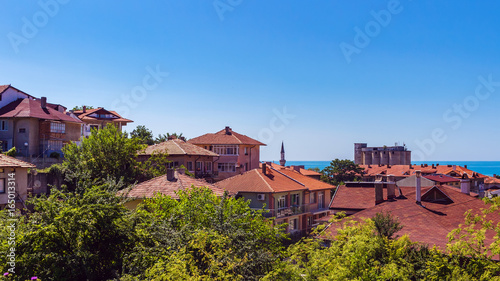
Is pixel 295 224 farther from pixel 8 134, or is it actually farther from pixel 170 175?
pixel 8 134

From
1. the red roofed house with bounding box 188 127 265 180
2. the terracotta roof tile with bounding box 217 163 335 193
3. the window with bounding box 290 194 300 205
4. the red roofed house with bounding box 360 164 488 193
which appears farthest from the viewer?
the red roofed house with bounding box 360 164 488 193

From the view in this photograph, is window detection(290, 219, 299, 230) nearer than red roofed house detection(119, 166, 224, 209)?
No

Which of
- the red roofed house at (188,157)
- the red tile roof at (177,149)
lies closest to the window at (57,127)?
the red roofed house at (188,157)

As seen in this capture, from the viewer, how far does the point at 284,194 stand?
45062 millimetres

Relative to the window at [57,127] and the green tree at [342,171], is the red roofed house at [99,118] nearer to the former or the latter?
the window at [57,127]

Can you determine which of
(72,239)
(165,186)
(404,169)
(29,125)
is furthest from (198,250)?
(404,169)

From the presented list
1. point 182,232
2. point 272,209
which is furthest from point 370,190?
point 182,232

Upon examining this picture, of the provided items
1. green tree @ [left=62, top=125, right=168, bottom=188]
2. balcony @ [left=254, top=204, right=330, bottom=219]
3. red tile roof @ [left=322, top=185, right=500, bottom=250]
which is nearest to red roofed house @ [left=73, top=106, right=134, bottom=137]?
green tree @ [left=62, top=125, right=168, bottom=188]

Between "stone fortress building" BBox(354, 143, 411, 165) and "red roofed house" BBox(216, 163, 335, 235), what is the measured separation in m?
112

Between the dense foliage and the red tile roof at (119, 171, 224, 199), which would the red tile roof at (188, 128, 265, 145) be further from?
the dense foliage

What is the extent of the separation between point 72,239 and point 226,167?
49.0 m

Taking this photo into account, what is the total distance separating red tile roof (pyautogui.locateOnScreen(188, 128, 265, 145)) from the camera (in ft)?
211

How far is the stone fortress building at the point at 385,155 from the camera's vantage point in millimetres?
160875

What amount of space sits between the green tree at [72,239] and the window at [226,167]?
1858 inches
